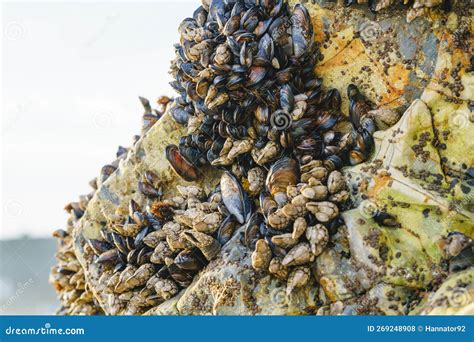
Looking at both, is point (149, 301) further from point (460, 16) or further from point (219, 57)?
point (460, 16)

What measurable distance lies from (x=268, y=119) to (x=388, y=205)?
152cm

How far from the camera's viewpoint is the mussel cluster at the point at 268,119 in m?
4.89

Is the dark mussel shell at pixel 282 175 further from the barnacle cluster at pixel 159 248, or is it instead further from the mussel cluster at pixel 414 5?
the mussel cluster at pixel 414 5

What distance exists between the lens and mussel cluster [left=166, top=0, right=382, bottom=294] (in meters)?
4.89

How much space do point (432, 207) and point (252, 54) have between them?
2.32m

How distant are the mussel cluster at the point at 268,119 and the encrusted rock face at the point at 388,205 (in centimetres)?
11

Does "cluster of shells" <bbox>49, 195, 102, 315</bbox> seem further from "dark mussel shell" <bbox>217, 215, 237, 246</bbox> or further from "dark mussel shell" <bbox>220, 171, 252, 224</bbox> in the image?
"dark mussel shell" <bbox>220, 171, 252, 224</bbox>

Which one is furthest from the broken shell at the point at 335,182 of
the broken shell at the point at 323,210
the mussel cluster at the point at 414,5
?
the mussel cluster at the point at 414,5

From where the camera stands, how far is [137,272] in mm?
5645

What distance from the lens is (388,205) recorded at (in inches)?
182

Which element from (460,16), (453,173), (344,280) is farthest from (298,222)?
(460,16)

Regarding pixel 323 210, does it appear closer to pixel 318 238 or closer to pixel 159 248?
pixel 318 238

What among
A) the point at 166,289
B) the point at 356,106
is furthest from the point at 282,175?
the point at 166,289

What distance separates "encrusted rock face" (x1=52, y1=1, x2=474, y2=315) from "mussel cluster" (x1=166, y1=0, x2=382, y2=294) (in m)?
0.11
